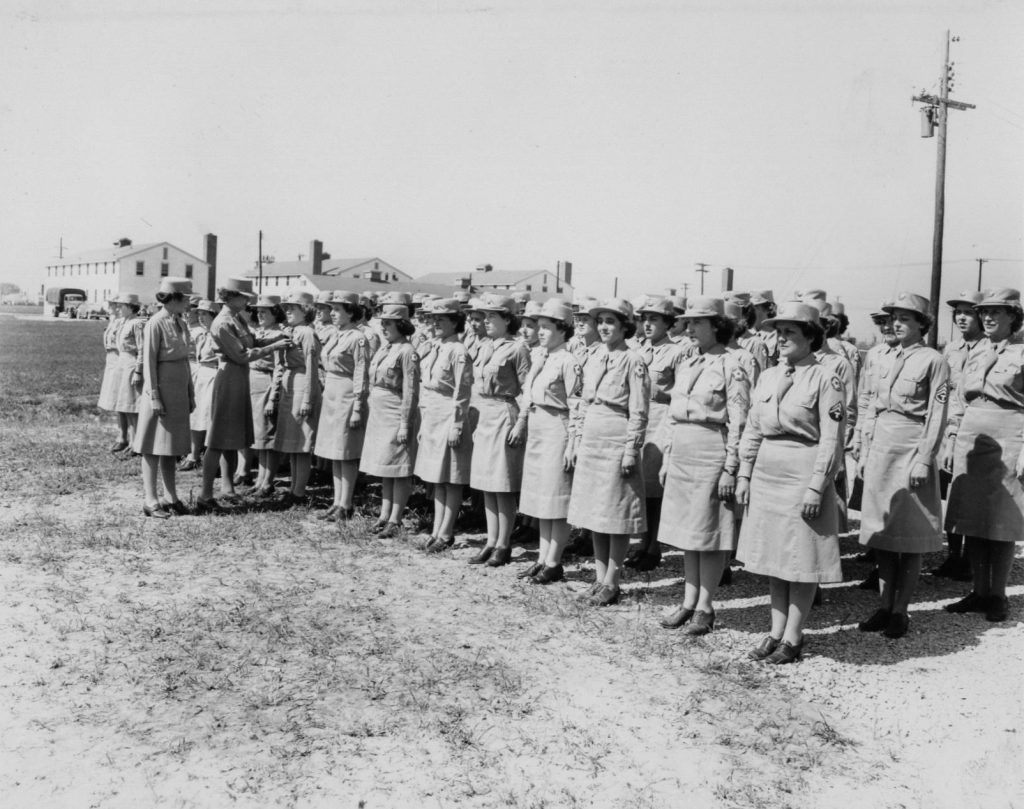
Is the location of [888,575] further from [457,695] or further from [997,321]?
[457,695]

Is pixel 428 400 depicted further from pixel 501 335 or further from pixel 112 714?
pixel 112 714

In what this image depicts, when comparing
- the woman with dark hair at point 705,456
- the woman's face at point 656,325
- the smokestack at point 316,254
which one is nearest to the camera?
the woman with dark hair at point 705,456

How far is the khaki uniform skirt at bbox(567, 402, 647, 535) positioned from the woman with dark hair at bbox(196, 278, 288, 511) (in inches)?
165

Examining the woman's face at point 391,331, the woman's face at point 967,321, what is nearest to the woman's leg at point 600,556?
the woman's face at point 391,331

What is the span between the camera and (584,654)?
534 cm

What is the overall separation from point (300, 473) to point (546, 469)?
3806 millimetres

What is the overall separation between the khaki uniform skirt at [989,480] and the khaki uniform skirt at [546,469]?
2897mm

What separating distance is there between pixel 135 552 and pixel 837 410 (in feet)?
18.9

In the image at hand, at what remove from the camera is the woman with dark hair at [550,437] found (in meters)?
6.73

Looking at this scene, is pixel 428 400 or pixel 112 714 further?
pixel 428 400

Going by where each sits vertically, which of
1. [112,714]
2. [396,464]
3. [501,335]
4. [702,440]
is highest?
[501,335]

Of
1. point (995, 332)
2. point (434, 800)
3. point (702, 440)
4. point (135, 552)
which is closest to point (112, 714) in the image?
point (434, 800)

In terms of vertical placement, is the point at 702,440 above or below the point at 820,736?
above

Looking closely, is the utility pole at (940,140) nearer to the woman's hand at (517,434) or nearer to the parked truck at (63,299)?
the woman's hand at (517,434)
